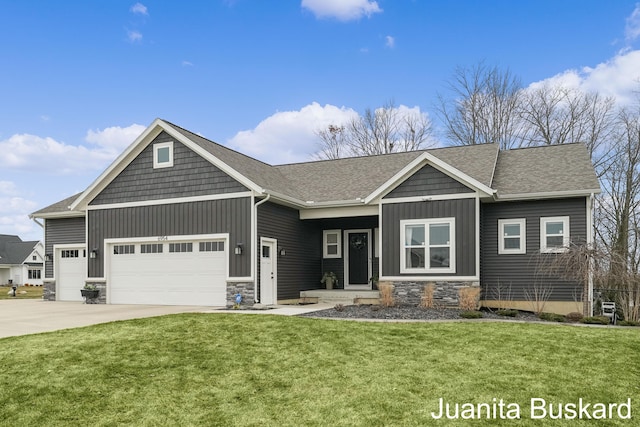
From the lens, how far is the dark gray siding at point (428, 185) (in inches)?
592

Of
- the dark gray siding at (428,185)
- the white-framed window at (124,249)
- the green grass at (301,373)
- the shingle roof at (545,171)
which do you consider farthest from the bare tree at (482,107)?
the green grass at (301,373)

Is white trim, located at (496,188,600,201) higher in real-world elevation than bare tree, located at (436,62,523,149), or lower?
lower

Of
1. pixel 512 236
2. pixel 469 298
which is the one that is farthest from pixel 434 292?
pixel 512 236

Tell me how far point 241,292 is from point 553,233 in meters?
9.23

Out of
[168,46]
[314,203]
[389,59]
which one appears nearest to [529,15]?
[389,59]

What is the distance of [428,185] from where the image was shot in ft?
50.3

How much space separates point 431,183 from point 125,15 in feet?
36.7

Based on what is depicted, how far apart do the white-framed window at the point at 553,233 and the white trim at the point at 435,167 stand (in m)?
2.13

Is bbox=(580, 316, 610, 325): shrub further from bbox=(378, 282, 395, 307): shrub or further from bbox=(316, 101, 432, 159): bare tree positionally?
A: bbox=(316, 101, 432, 159): bare tree

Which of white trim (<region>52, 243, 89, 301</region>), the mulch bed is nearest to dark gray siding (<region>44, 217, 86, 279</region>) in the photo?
white trim (<region>52, 243, 89, 301</region>)

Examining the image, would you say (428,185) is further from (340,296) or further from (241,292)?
(241,292)

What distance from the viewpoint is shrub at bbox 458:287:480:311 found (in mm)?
13908

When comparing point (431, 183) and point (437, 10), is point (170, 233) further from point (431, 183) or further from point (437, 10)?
point (437, 10)

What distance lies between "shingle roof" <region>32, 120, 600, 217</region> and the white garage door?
1802 mm
